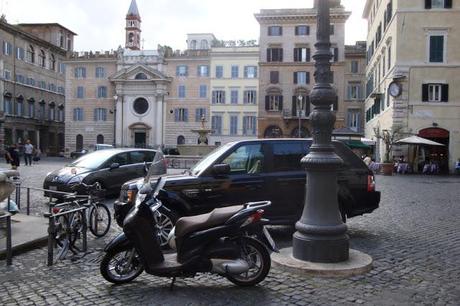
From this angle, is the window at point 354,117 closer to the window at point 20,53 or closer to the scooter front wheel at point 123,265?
the window at point 20,53

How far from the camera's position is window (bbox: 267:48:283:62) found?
201ft

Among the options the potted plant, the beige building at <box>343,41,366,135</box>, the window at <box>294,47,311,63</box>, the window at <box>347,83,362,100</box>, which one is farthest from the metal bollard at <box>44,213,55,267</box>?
the window at <box>347,83,362,100</box>

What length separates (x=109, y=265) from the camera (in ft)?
19.1

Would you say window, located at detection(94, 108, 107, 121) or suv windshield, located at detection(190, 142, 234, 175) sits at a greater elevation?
window, located at detection(94, 108, 107, 121)

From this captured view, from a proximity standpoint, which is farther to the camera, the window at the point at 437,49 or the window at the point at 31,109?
the window at the point at 31,109

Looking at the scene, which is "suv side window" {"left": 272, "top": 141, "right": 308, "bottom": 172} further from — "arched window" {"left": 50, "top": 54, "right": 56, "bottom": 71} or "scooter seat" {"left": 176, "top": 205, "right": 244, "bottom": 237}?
"arched window" {"left": 50, "top": 54, "right": 56, "bottom": 71}

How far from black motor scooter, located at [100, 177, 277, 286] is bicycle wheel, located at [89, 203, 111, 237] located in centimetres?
288

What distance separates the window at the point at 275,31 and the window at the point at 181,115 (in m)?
14.7

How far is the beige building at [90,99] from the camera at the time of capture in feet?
225

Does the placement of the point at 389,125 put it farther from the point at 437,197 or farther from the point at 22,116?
the point at 22,116

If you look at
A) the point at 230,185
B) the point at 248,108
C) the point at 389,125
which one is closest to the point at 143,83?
the point at 248,108

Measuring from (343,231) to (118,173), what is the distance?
9.16 meters

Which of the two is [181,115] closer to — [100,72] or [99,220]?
[100,72]

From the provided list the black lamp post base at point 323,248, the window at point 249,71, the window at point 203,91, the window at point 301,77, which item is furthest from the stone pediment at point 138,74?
the black lamp post base at point 323,248
